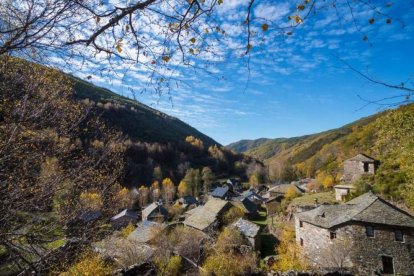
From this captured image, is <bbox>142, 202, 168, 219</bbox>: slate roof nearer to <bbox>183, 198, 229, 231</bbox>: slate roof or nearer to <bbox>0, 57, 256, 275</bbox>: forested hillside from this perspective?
<bbox>183, 198, 229, 231</bbox>: slate roof

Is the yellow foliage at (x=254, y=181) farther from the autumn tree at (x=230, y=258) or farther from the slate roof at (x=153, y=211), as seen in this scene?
the autumn tree at (x=230, y=258)

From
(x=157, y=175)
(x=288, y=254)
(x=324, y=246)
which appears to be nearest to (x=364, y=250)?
(x=324, y=246)

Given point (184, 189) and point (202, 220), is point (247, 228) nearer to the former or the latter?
point (202, 220)

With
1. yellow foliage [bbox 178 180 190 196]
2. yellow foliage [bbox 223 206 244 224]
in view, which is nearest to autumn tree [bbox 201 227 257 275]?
yellow foliage [bbox 223 206 244 224]

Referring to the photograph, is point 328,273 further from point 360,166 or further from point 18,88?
point 360,166

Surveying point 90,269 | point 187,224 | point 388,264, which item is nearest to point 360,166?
point 388,264

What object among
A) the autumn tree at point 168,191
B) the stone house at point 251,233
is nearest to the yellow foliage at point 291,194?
the stone house at point 251,233
